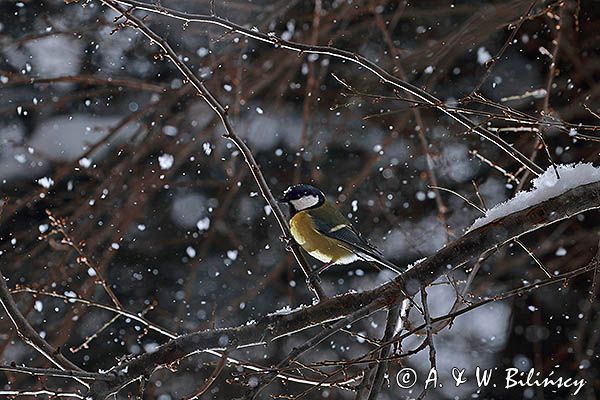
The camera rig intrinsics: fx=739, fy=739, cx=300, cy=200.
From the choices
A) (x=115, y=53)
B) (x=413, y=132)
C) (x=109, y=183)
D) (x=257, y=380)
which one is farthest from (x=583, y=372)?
(x=115, y=53)

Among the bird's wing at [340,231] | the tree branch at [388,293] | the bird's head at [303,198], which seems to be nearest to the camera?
the tree branch at [388,293]

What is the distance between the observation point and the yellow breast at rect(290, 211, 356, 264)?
9.19 feet

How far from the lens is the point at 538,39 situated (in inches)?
172

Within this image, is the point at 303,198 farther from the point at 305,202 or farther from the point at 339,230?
the point at 339,230

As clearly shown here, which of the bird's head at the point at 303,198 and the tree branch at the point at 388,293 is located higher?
the bird's head at the point at 303,198

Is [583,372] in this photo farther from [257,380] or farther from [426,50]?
[257,380]

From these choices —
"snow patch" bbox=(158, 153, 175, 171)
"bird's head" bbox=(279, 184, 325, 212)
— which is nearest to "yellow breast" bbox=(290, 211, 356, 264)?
"bird's head" bbox=(279, 184, 325, 212)

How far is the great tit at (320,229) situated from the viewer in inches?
109

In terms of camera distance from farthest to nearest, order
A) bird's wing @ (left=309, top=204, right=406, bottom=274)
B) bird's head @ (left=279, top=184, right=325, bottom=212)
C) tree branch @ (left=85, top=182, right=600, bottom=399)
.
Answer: bird's head @ (left=279, top=184, right=325, bottom=212) → bird's wing @ (left=309, top=204, right=406, bottom=274) → tree branch @ (left=85, top=182, right=600, bottom=399)

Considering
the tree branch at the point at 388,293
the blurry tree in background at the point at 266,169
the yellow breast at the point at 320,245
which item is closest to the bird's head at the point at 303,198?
the yellow breast at the point at 320,245

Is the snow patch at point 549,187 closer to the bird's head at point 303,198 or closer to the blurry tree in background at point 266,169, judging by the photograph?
the bird's head at point 303,198

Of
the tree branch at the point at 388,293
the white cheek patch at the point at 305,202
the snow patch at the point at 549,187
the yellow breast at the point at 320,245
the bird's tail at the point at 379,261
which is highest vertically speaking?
the white cheek patch at the point at 305,202

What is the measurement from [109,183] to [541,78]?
8.89 feet

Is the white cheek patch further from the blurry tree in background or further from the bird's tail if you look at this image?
the blurry tree in background
